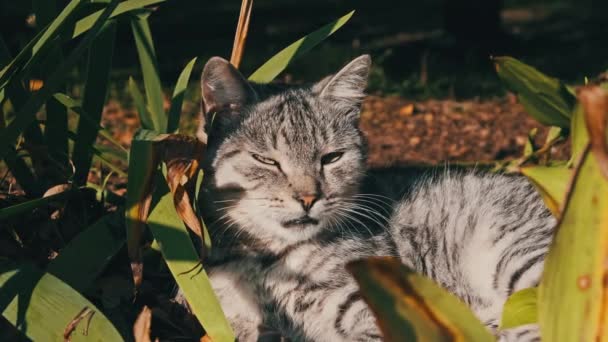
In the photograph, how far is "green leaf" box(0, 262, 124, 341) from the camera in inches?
85.0

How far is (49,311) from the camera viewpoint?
2182mm

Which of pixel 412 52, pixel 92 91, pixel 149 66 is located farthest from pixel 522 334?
pixel 412 52

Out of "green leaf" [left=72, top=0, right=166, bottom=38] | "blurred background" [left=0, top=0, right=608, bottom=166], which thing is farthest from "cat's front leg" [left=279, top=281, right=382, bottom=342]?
"blurred background" [left=0, top=0, right=608, bottom=166]

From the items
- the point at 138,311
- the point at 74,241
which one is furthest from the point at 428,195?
the point at 74,241

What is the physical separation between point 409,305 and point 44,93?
1.31 m

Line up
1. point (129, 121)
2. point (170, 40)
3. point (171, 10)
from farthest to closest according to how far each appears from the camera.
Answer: point (171, 10), point (170, 40), point (129, 121)

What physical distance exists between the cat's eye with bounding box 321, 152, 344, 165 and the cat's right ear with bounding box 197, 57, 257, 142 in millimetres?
339

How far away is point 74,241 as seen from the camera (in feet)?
8.10

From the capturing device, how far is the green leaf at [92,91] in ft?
9.41

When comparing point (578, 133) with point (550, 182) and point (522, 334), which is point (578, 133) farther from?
point (522, 334)

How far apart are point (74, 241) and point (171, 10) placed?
7612 millimetres

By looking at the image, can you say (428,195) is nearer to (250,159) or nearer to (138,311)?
(250,159)

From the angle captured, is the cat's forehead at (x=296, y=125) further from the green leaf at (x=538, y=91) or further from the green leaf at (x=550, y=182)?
the green leaf at (x=550, y=182)

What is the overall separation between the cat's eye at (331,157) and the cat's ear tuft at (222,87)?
0.34m
